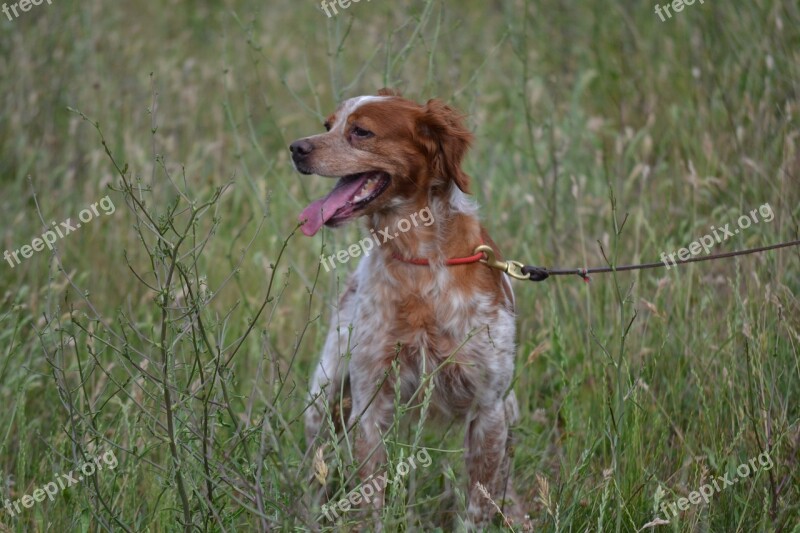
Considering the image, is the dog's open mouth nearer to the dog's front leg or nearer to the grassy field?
the grassy field

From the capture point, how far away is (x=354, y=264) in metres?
4.66

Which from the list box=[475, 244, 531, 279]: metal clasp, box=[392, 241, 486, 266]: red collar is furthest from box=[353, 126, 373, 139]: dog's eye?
box=[475, 244, 531, 279]: metal clasp

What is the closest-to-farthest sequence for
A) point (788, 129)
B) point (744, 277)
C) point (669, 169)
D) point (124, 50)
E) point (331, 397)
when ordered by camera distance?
point (331, 397)
point (744, 277)
point (788, 129)
point (669, 169)
point (124, 50)

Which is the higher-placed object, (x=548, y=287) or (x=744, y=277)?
(x=548, y=287)

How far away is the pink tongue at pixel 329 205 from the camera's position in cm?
337

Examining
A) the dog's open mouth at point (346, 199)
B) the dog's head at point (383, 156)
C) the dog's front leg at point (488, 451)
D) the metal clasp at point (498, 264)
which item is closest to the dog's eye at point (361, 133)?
the dog's head at point (383, 156)

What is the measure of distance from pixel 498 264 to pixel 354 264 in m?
1.33

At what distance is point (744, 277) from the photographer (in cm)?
418

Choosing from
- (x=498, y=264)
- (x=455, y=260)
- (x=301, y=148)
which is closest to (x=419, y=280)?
(x=455, y=260)

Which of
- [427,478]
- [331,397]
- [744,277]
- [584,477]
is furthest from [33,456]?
[744,277]

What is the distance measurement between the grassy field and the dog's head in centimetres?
39

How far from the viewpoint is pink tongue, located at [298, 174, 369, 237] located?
11.0ft

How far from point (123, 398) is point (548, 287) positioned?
1854mm

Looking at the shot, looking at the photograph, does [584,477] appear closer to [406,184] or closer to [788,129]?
[406,184]
